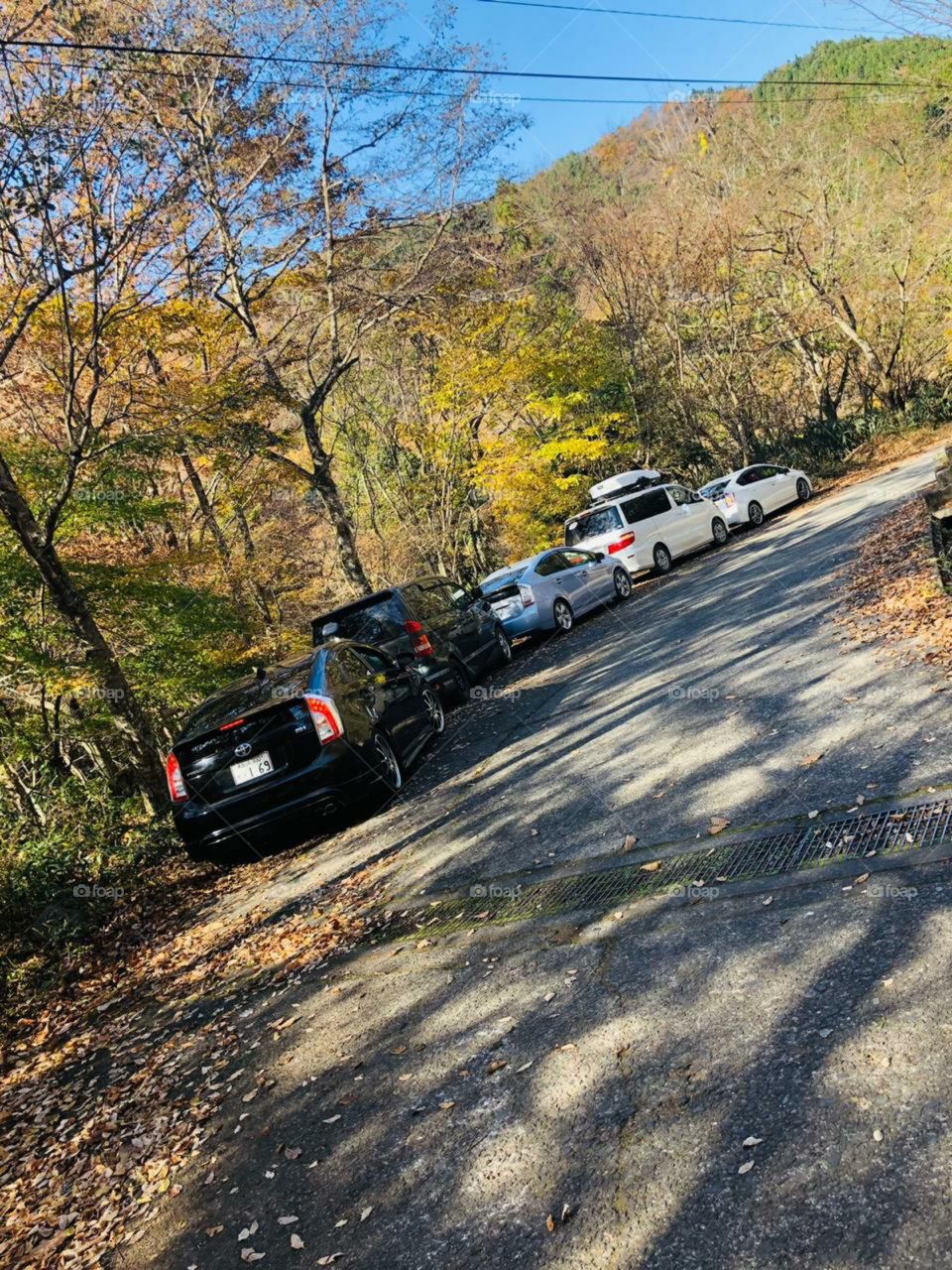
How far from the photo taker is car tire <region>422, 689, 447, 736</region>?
9.52 meters

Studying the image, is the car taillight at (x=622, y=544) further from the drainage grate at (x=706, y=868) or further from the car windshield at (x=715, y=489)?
the drainage grate at (x=706, y=868)

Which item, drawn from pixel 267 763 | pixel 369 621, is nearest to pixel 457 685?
pixel 369 621

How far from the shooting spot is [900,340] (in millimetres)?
26953

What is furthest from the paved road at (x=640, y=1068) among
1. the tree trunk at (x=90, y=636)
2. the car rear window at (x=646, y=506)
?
the car rear window at (x=646, y=506)

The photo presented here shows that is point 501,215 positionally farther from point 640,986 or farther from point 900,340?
point 640,986

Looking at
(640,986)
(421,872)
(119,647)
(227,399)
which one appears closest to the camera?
(640,986)

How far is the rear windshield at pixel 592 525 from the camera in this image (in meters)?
17.6

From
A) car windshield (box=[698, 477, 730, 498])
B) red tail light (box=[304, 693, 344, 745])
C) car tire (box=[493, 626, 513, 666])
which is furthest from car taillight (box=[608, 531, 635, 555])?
red tail light (box=[304, 693, 344, 745])

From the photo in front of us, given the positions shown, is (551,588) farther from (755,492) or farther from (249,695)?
(755,492)

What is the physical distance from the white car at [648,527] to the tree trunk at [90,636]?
32.9 ft

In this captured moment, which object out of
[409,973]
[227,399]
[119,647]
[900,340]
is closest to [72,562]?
[119,647]

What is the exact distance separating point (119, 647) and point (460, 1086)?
8.78m

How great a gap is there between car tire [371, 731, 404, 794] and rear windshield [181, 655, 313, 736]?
2.83ft

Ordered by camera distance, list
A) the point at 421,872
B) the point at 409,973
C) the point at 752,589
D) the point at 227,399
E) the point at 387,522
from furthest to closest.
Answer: the point at 387,522 → the point at 227,399 → the point at 752,589 → the point at 421,872 → the point at 409,973
